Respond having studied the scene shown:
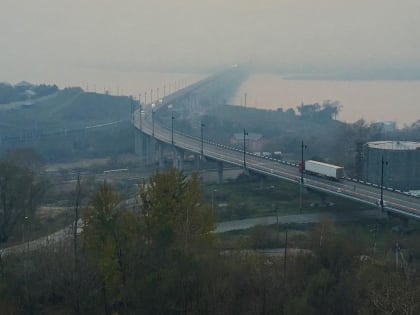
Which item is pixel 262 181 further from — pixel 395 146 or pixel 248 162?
pixel 395 146

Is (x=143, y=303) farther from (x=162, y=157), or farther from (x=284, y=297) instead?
(x=162, y=157)

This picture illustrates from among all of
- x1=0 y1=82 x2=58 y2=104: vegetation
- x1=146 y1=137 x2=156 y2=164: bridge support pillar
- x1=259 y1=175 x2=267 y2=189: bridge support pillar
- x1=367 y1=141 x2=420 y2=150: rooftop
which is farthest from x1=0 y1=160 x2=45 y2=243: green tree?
x1=0 y1=82 x2=58 y2=104: vegetation

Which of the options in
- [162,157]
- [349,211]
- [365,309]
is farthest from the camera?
[162,157]

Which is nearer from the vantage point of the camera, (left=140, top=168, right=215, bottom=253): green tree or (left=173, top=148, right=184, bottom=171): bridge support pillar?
(left=140, top=168, right=215, bottom=253): green tree

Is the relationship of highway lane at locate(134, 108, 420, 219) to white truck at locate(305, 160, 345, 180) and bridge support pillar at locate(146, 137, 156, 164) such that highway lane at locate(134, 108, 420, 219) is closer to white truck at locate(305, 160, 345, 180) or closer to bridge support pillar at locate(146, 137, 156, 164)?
white truck at locate(305, 160, 345, 180)

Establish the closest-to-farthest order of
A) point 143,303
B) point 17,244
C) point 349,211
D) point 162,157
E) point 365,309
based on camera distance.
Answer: point 365,309
point 143,303
point 17,244
point 349,211
point 162,157

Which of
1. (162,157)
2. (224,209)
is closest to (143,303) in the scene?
(224,209)
